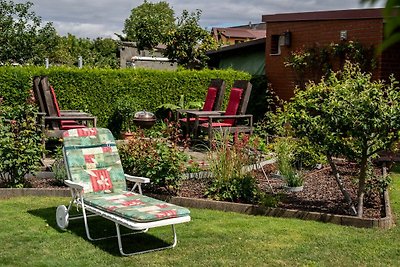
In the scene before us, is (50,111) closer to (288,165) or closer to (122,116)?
(122,116)

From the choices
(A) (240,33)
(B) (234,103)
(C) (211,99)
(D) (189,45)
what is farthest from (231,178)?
(A) (240,33)

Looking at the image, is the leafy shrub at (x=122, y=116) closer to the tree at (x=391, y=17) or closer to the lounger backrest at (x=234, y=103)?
the lounger backrest at (x=234, y=103)

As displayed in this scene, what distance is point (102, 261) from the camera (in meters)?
4.83

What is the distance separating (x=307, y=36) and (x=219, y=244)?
410 inches

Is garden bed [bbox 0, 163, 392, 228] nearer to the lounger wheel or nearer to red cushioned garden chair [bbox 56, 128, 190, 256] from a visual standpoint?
red cushioned garden chair [bbox 56, 128, 190, 256]

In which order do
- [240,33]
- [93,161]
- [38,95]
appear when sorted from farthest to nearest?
1. [240,33]
2. [38,95]
3. [93,161]

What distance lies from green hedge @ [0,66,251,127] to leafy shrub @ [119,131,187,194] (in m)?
6.49

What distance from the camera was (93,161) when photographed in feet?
20.3

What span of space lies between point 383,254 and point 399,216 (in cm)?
159

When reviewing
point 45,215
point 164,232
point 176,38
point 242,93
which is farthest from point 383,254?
point 176,38

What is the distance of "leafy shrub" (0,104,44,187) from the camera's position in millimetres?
7332

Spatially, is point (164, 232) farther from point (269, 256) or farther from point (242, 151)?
point (242, 151)

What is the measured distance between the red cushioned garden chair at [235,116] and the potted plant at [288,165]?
121 inches

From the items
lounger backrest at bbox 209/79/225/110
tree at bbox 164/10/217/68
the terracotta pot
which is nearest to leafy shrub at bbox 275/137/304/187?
the terracotta pot
